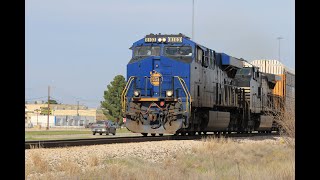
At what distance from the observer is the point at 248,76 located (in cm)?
3052

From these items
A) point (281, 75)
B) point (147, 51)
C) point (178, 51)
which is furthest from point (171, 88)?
point (281, 75)

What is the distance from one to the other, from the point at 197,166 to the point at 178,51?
8.87 m

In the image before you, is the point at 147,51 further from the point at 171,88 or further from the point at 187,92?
the point at 187,92

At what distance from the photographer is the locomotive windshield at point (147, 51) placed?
22266mm

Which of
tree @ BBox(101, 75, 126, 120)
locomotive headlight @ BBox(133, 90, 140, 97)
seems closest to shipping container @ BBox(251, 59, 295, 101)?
locomotive headlight @ BBox(133, 90, 140, 97)

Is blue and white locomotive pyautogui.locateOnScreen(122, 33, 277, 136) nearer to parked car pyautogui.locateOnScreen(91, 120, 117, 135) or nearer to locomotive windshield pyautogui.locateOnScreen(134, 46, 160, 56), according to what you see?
locomotive windshield pyautogui.locateOnScreen(134, 46, 160, 56)

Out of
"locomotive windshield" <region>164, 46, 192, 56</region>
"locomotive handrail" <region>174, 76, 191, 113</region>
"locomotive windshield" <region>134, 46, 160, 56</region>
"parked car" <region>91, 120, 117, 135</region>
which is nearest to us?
"locomotive handrail" <region>174, 76, 191, 113</region>

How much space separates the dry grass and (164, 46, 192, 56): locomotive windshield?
162 inches

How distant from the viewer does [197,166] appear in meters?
14.2

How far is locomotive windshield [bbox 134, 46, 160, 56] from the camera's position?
877 inches

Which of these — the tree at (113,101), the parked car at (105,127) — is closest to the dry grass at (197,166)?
the parked car at (105,127)

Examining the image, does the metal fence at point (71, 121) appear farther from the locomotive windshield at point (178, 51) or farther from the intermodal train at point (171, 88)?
the locomotive windshield at point (178, 51)
